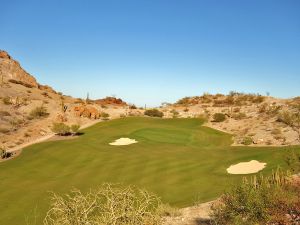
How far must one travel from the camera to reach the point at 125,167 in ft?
91.6

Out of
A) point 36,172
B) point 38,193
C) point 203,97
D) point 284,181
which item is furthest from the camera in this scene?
point 203,97

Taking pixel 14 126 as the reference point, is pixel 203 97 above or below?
above

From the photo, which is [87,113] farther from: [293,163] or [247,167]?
[293,163]

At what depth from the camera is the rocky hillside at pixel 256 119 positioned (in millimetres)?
39844

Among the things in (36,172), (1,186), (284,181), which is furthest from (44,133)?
(284,181)

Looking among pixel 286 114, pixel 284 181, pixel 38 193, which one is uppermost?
pixel 286 114

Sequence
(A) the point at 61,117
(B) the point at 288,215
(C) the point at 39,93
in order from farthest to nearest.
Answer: (C) the point at 39,93
(A) the point at 61,117
(B) the point at 288,215

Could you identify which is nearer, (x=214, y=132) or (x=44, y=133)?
(x=214, y=132)

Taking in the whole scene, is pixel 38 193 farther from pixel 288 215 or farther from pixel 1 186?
pixel 288 215

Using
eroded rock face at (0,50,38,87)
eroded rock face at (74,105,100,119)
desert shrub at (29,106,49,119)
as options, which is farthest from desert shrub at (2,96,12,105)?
eroded rock face at (0,50,38,87)

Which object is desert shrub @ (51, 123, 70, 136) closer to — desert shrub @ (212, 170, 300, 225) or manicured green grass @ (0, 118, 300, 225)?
manicured green grass @ (0, 118, 300, 225)

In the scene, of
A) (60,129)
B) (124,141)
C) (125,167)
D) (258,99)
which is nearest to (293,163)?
(125,167)

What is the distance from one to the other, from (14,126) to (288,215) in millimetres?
43222

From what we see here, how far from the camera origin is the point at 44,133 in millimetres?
48906
